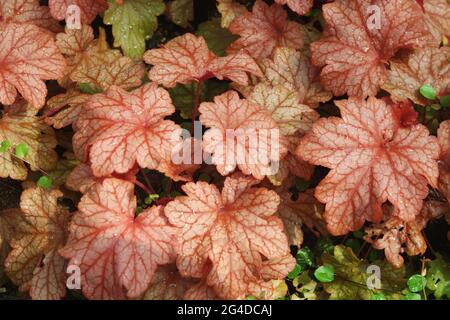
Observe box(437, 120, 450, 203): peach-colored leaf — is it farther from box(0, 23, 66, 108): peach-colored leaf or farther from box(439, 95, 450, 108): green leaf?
box(0, 23, 66, 108): peach-colored leaf

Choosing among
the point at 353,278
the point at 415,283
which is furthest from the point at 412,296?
the point at 353,278

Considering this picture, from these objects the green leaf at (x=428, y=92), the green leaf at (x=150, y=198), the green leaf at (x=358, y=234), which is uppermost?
the green leaf at (x=428, y=92)

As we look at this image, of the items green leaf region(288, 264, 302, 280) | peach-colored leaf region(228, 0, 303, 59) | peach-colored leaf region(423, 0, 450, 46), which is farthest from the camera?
peach-colored leaf region(423, 0, 450, 46)

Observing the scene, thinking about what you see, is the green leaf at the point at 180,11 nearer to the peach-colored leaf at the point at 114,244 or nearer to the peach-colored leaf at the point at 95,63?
the peach-colored leaf at the point at 95,63

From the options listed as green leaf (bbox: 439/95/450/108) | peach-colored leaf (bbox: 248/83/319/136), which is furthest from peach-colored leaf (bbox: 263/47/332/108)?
green leaf (bbox: 439/95/450/108)

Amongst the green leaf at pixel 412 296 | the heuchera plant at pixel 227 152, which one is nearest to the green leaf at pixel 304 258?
the heuchera plant at pixel 227 152

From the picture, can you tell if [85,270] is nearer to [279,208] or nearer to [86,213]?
[86,213]

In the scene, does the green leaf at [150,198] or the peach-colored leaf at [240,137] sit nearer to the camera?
the peach-colored leaf at [240,137]

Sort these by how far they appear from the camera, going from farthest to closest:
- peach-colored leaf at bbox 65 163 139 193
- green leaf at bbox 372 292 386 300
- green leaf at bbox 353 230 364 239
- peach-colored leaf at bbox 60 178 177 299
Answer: green leaf at bbox 353 230 364 239 → green leaf at bbox 372 292 386 300 → peach-colored leaf at bbox 65 163 139 193 → peach-colored leaf at bbox 60 178 177 299
